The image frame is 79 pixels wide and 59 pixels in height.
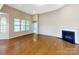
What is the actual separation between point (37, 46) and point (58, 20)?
3.64 ft

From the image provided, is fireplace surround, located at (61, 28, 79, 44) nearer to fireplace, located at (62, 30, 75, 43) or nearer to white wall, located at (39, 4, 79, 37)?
fireplace, located at (62, 30, 75, 43)

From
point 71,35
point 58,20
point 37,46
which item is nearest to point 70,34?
point 71,35

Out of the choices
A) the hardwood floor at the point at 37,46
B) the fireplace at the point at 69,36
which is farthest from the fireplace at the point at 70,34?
the hardwood floor at the point at 37,46

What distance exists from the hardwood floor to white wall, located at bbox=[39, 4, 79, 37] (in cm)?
25

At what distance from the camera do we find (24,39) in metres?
3.63

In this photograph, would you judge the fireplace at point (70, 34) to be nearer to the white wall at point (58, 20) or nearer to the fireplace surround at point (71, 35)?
the fireplace surround at point (71, 35)

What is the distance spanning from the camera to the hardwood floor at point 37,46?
293 centimetres

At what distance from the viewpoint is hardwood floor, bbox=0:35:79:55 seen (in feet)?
9.61

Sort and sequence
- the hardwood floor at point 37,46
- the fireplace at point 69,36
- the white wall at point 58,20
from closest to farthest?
the hardwood floor at point 37,46
the white wall at point 58,20
the fireplace at point 69,36

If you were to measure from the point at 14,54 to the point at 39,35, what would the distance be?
44.6 inches

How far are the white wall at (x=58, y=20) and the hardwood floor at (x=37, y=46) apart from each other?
0.25m

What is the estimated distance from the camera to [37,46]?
11.8 feet
